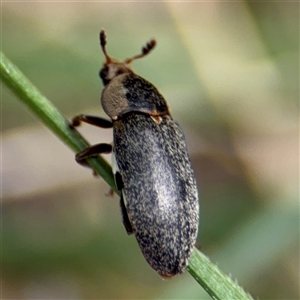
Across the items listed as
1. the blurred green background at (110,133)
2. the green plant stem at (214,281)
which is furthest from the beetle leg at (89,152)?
the blurred green background at (110,133)

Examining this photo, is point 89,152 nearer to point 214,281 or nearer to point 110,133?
point 214,281

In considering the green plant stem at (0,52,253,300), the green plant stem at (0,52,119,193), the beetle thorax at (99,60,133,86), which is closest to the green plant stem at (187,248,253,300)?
the green plant stem at (0,52,253,300)

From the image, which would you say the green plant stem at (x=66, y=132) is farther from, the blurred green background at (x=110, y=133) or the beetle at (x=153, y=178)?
the blurred green background at (x=110, y=133)

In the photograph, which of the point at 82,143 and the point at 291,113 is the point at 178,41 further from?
the point at 82,143

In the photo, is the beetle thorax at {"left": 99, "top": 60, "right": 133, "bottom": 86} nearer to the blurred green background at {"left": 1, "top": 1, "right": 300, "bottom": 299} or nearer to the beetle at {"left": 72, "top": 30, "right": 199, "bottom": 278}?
the beetle at {"left": 72, "top": 30, "right": 199, "bottom": 278}

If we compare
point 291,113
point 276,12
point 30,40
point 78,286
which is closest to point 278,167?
point 291,113

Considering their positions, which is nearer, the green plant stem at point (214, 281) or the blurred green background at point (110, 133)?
the green plant stem at point (214, 281)
